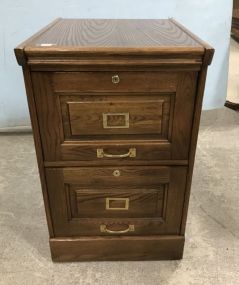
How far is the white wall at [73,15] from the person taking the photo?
64.3 inches

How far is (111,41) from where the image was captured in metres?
0.83

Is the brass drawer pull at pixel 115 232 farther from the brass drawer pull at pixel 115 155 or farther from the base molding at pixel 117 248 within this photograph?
the brass drawer pull at pixel 115 155

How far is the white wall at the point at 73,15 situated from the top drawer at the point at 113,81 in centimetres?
104

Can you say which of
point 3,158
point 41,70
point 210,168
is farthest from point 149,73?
point 3,158

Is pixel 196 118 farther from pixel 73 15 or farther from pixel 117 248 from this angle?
pixel 73 15

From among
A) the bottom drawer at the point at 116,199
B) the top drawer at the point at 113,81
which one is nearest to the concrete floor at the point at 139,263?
the bottom drawer at the point at 116,199

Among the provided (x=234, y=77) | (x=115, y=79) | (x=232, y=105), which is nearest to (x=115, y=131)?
(x=115, y=79)

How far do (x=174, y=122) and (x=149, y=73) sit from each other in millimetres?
151

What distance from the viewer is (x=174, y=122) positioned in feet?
2.72

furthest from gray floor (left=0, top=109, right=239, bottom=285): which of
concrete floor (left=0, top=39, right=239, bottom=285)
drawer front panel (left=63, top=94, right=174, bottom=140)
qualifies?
drawer front panel (left=63, top=94, right=174, bottom=140)

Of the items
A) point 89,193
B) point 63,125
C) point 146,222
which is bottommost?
point 146,222

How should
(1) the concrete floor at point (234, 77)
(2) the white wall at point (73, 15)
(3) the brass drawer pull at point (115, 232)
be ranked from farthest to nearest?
(1) the concrete floor at point (234, 77) < (2) the white wall at point (73, 15) < (3) the brass drawer pull at point (115, 232)

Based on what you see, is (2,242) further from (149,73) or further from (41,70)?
(149,73)

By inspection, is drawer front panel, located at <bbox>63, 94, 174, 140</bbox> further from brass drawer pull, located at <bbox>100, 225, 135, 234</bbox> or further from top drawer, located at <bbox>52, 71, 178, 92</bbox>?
brass drawer pull, located at <bbox>100, 225, 135, 234</bbox>
